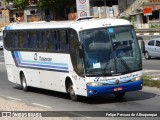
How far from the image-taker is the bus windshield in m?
16.3

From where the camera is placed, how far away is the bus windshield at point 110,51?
53.6ft

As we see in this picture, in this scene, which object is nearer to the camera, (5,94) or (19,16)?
(5,94)

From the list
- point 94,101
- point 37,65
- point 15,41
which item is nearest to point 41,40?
point 37,65

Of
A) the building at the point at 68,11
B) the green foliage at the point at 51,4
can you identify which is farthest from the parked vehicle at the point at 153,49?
the green foliage at the point at 51,4

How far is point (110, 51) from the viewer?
16500 millimetres

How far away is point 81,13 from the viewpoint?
23.7 m

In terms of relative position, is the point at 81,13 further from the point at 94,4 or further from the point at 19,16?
the point at 19,16

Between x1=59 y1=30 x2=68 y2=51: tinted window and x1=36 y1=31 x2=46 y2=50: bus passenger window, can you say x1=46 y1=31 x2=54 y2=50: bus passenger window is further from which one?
x1=59 y1=30 x2=68 y2=51: tinted window

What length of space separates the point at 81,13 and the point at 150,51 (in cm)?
1217

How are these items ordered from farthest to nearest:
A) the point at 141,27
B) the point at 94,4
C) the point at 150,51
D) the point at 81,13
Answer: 1. the point at 94,4
2. the point at 141,27
3. the point at 150,51
4. the point at 81,13

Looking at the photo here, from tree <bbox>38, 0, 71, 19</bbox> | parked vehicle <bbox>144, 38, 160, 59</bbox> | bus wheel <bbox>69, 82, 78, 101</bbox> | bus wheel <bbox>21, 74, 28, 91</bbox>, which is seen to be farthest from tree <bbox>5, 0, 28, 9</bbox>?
bus wheel <bbox>69, 82, 78, 101</bbox>

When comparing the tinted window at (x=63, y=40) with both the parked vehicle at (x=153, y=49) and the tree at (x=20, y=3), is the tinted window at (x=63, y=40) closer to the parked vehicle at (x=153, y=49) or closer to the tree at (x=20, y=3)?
the parked vehicle at (x=153, y=49)

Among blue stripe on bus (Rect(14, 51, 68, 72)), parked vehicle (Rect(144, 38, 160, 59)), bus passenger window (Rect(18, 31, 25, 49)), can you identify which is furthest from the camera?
parked vehicle (Rect(144, 38, 160, 59))

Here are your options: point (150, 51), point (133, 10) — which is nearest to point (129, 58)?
point (150, 51)
